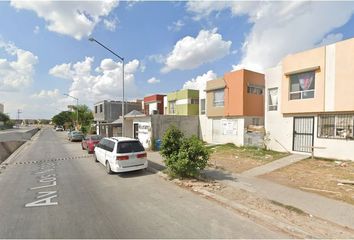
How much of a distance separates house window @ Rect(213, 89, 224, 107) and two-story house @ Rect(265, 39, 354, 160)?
520 cm

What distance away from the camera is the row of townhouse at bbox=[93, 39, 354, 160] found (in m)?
12.9

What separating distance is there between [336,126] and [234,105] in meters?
7.95

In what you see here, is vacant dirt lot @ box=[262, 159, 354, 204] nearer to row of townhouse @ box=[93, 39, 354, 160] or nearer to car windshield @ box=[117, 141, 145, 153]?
row of townhouse @ box=[93, 39, 354, 160]

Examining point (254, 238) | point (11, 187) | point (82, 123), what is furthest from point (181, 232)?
point (82, 123)

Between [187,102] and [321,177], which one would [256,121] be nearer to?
[187,102]

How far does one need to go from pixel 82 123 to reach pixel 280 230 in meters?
58.7

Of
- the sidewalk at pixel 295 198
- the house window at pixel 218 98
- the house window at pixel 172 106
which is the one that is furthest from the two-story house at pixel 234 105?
the sidewalk at pixel 295 198

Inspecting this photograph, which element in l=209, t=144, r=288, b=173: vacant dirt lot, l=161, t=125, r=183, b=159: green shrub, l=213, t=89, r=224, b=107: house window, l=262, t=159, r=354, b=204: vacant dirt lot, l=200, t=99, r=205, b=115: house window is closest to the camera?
l=262, t=159, r=354, b=204: vacant dirt lot

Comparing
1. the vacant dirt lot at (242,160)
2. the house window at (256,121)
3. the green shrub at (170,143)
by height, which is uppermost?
the house window at (256,121)

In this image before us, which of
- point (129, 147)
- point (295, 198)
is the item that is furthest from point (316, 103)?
point (129, 147)

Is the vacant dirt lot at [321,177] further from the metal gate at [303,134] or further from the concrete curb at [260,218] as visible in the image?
the concrete curb at [260,218]

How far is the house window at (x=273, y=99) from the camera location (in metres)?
17.3

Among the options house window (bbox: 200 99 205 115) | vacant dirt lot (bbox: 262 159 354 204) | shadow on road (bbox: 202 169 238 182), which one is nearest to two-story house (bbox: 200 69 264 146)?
house window (bbox: 200 99 205 115)

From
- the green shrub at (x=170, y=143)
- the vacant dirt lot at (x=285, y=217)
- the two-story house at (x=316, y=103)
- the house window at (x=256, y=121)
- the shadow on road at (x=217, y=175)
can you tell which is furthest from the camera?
the house window at (x=256, y=121)
